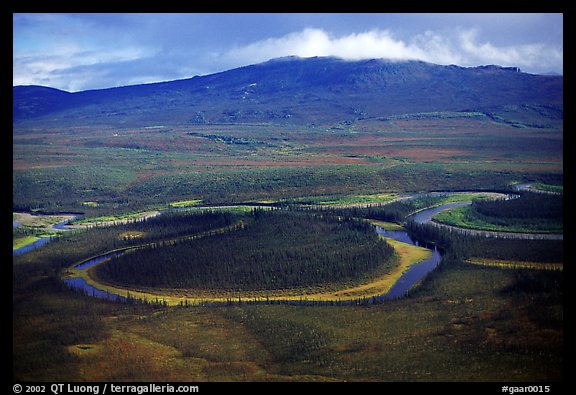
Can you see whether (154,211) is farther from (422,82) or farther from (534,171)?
(422,82)

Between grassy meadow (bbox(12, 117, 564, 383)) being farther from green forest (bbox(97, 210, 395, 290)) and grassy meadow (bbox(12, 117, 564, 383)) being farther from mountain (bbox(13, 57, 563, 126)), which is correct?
mountain (bbox(13, 57, 563, 126))

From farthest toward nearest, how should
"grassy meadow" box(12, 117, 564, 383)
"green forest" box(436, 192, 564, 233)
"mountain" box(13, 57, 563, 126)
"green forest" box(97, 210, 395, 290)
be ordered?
1. "mountain" box(13, 57, 563, 126)
2. "green forest" box(436, 192, 564, 233)
3. "green forest" box(97, 210, 395, 290)
4. "grassy meadow" box(12, 117, 564, 383)

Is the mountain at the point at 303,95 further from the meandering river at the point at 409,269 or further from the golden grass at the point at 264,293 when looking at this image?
the golden grass at the point at 264,293

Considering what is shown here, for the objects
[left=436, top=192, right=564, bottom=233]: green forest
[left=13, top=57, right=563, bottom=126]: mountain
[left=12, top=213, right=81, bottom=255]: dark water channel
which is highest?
[left=13, top=57, right=563, bottom=126]: mountain

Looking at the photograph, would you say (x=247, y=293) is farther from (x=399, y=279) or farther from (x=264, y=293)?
(x=399, y=279)

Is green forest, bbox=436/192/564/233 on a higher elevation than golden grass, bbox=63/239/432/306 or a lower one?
higher

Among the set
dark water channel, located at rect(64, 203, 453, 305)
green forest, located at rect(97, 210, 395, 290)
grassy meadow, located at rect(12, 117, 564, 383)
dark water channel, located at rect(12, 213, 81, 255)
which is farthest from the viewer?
dark water channel, located at rect(12, 213, 81, 255)

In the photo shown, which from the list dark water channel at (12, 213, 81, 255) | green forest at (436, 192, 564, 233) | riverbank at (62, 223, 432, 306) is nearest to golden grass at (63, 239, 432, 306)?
riverbank at (62, 223, 432, 306)

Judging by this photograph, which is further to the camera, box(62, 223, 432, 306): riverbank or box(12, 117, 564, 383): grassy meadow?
box(62, 223, 432, 306): riverbank
